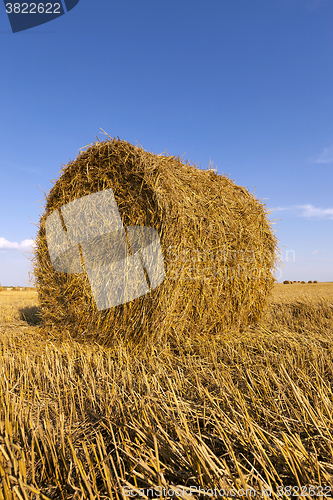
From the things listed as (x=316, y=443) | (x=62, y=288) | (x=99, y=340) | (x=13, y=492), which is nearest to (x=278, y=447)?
(x=316, y=443)

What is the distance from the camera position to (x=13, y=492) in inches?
50.9

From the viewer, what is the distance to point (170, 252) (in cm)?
315

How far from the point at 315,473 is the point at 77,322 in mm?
3218

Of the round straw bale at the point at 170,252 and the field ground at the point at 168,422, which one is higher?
the round straw bale at the point at 170,252

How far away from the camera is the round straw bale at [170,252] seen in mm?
3258

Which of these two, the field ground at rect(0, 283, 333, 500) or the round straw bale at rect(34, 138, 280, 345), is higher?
the round straw bale at rect(34, 138, 280, 345)

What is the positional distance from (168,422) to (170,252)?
1.68 m

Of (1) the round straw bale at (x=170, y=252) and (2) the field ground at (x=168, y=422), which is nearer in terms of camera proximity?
(2) the field ground at (x=168, y=422)

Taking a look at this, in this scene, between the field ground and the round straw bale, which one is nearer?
the field ground

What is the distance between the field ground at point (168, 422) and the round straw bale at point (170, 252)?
1.13 ft

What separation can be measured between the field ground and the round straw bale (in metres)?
0.34

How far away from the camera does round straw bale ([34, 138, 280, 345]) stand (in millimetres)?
3258

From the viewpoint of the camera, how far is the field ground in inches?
54.0

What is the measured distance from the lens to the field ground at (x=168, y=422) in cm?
137
